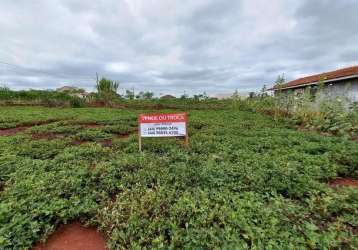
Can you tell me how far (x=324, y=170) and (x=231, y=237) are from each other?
228 centimetres

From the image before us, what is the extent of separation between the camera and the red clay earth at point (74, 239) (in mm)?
1712

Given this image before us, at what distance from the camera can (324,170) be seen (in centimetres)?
297

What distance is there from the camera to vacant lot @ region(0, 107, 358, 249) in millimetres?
1648

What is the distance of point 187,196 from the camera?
220 centimetres

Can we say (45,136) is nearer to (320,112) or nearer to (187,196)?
(187,196)

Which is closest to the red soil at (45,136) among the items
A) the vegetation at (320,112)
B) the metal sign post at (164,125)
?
the metal sign post at (164,125)

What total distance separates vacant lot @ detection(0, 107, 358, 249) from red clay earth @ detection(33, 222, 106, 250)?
0.21 ft

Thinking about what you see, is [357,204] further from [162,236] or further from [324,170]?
[162,236]

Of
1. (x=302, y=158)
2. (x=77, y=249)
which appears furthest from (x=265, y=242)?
(x=302, y=158)

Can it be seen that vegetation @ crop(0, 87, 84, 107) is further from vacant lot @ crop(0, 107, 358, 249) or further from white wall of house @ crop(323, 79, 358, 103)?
white wall of house @ crop(323, 79, 358, 103)

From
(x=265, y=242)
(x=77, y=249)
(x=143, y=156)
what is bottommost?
(x=77, y=249)

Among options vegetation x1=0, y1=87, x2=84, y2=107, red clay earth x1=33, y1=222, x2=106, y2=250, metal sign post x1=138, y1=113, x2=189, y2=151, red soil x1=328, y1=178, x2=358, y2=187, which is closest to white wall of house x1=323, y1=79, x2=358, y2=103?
red soil x1=328, y1=178, x2=358, y2=187

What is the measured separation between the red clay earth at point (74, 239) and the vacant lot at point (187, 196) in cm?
6

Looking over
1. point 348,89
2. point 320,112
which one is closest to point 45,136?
point 320,112
